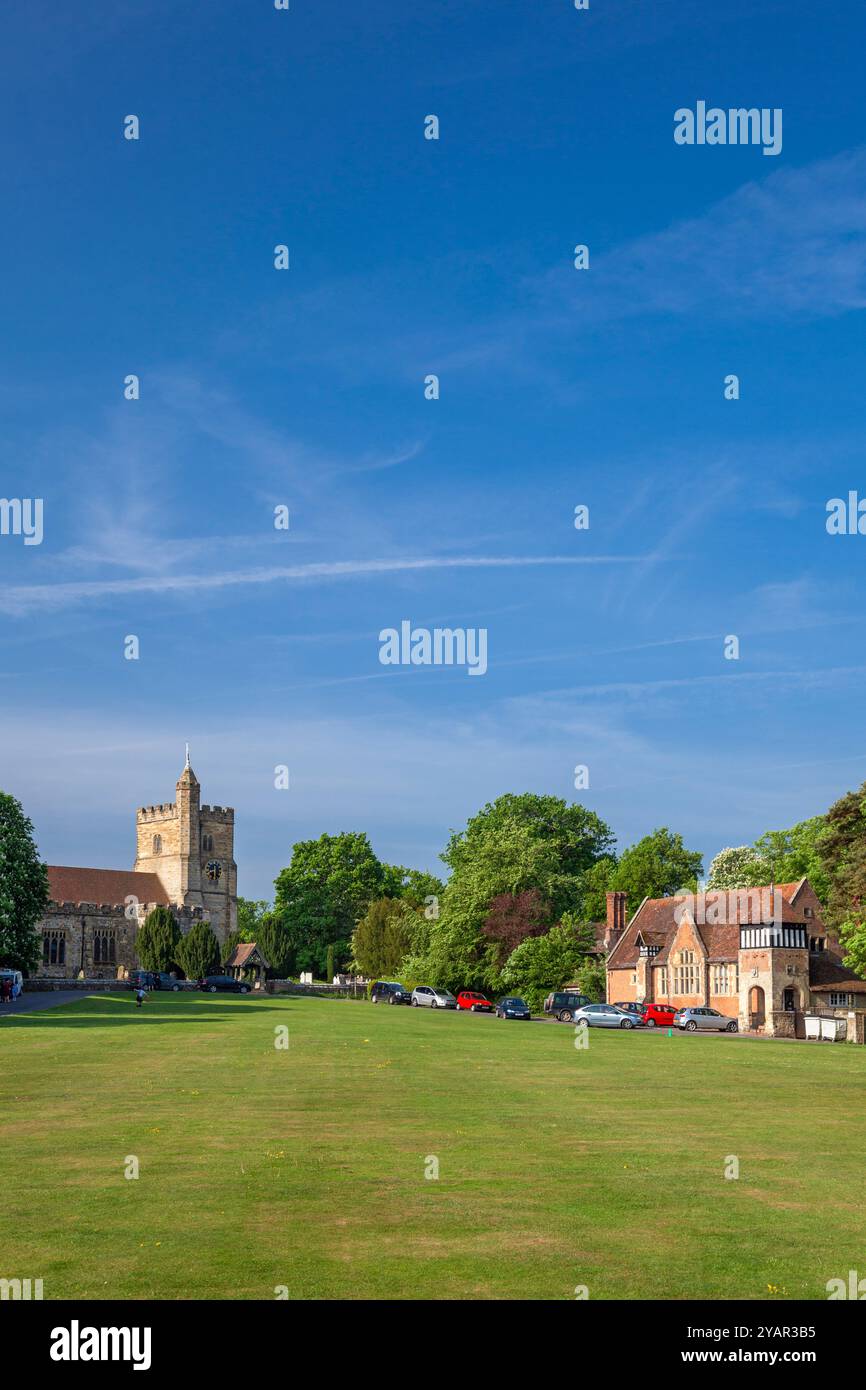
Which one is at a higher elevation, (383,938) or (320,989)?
(383,938)

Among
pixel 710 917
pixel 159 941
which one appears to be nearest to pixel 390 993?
pixel 710 917

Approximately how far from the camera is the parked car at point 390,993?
91312mm

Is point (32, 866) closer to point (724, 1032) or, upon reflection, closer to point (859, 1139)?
point (724, 1032)

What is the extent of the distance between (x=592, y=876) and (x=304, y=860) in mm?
35943

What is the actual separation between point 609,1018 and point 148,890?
93.2 m

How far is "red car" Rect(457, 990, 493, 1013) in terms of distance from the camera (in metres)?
83.6

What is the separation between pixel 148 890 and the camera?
150375 millimetres

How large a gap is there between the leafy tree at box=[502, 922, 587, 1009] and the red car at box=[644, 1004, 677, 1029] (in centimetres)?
1402

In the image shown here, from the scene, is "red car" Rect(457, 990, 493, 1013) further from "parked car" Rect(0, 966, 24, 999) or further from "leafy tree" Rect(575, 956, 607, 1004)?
"parked car" Rect(0, 966, 24, 999)

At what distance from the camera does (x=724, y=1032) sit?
7062cm

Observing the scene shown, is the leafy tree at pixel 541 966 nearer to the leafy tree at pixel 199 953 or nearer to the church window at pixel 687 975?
the church window at pixel 687 975

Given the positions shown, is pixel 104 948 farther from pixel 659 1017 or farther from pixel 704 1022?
pixel 704 1022

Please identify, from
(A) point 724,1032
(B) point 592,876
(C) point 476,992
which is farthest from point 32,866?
(B) point 592,876

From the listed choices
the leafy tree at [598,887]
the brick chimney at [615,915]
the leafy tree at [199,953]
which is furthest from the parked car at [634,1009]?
the leafy tree at [199,953]
